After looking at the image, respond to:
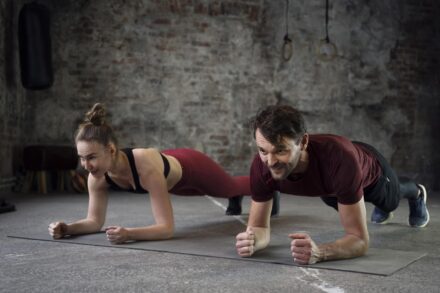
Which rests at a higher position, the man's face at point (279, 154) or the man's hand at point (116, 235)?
the man's face at point (279, 154)

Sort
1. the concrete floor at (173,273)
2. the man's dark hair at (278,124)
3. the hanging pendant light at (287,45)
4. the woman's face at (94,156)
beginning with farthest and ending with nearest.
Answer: the hanging pendant light at (287,45) < the woman's face at (94,156) < the man's dark hair at (278,124) < the concrete floor at (173,273)

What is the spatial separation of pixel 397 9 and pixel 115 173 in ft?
19.7

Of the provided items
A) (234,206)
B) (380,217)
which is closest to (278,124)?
(380,217)

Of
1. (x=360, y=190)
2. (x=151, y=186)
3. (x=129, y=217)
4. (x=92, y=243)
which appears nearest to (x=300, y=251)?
(x=360, y=190)

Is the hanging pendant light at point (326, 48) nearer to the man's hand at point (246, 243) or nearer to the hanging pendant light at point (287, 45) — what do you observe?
the hanging pendant light at point (287, 45)

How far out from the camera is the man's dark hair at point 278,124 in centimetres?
242

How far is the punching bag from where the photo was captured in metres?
6.66

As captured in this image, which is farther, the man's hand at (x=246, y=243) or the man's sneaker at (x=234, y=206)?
the man's sneaker at (x=234, y=206)

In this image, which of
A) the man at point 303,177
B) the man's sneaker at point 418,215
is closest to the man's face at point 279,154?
the man at point 303,177

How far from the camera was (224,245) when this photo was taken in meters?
3.17

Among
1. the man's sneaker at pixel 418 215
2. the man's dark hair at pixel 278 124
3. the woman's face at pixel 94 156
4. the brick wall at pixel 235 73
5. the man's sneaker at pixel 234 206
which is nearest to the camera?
the man's dark hair at pixel 278 124

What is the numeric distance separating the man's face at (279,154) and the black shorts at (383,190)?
89 centimetres

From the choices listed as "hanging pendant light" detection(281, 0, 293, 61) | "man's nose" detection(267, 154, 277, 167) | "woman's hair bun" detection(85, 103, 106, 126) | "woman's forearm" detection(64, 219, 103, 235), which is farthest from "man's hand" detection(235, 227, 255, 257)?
"hanging pendant light" detection(281, 0, 293, 61)

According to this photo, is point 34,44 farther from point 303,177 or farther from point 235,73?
point 303,177
